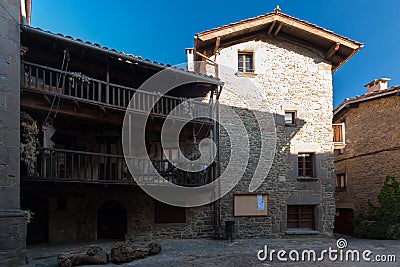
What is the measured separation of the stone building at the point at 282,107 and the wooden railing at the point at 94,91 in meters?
1.99

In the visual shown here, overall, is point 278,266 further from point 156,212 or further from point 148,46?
point 148,46

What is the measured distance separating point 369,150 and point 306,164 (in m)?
4.27

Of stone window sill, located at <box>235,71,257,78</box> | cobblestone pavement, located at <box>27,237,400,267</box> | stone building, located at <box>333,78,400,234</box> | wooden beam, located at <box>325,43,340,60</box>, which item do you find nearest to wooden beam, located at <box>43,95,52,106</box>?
cobblestone pavement, located at <box>27,237,400,267</box>

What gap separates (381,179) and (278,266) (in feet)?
30.9

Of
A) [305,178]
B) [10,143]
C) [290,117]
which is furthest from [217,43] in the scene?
[10,143]

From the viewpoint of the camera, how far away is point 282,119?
12.9m

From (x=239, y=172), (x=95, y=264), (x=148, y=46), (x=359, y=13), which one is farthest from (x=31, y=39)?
(x=359, y=13)

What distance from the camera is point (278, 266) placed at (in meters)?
7.57

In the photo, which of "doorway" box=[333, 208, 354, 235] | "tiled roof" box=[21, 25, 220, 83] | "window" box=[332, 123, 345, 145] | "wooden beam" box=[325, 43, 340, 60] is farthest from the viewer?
"doorway" box=[333, 208, 354, 235]

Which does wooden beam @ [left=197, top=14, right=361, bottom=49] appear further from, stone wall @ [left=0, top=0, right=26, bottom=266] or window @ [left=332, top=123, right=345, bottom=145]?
stone wall @ [left=0, top=0, right=26, bottom=266]

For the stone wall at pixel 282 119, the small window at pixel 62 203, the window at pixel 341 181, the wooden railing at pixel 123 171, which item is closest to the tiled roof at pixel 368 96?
the stone wall at pixel 282 119

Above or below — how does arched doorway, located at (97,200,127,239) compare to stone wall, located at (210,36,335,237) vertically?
below

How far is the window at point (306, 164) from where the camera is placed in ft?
42.9

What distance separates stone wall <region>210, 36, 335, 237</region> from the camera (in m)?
12.3
